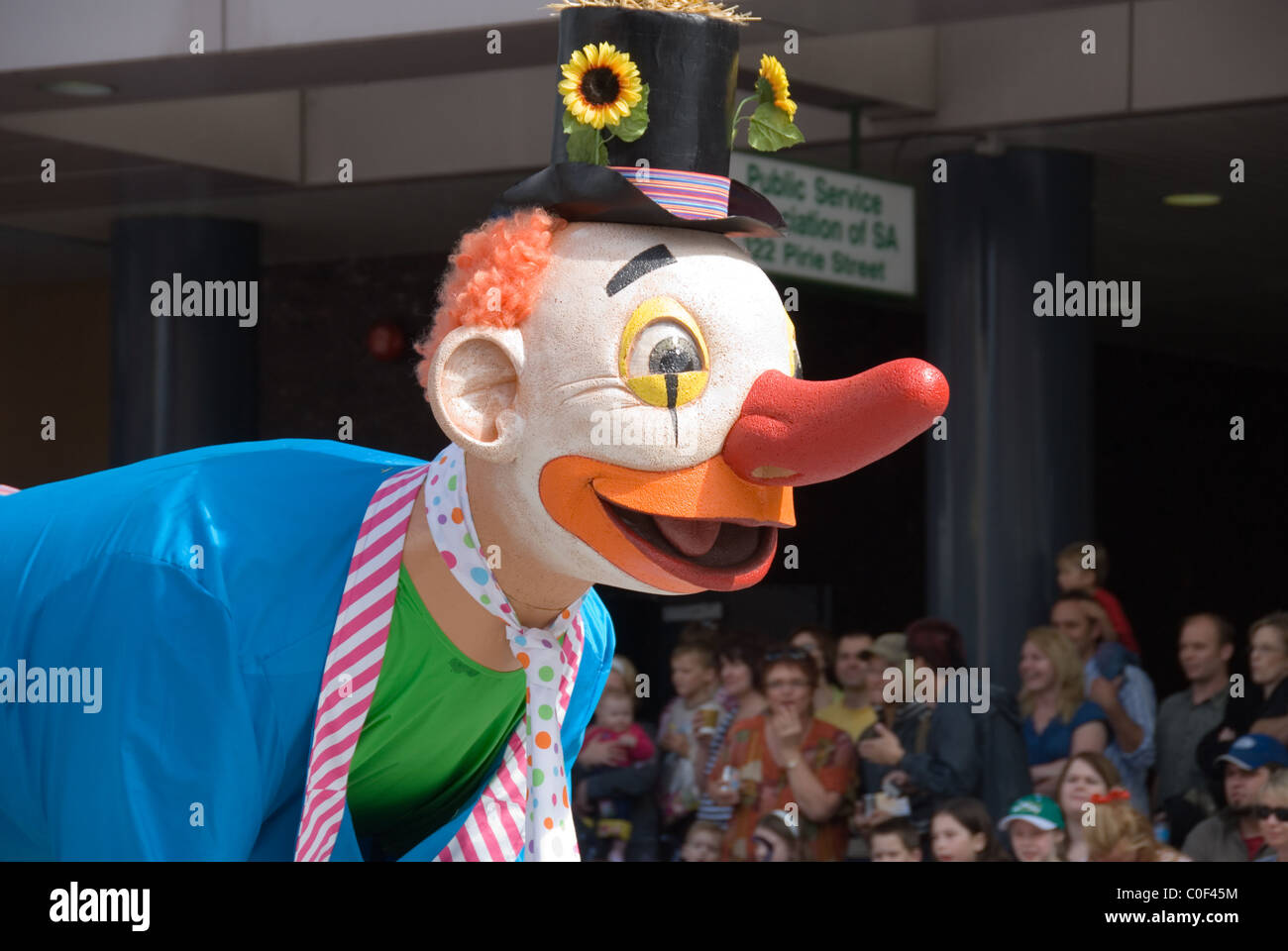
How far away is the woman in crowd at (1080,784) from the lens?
16.2 ft

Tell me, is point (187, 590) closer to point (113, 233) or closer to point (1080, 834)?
→ point (1080, 834)

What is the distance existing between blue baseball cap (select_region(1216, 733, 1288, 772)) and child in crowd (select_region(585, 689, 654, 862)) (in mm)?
1884

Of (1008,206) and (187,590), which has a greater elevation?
(1008,206)

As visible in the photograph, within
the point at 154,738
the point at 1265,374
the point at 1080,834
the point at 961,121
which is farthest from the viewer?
the point at 1265,374

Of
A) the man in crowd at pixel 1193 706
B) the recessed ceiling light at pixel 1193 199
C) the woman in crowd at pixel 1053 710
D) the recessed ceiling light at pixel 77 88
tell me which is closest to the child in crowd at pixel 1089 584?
the woman in crowd at pixel 1053 710

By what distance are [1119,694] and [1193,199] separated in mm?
3291

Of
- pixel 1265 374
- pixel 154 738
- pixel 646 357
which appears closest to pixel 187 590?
pixel 154 738

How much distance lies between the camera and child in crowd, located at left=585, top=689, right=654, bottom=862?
583 cm

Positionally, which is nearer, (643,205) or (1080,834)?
(643,205)

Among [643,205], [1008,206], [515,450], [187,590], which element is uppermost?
[1008,206]

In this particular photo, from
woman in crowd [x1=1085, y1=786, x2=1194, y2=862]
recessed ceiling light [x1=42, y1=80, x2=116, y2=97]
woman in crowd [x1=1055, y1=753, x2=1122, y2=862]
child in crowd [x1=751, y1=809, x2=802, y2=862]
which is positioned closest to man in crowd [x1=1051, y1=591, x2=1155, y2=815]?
woman in crowd [x1=1055, y1=753, x2=1122, y2=862]

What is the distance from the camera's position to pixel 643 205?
7.95 feet

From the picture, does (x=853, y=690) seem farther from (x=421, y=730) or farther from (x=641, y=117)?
(x=641, y=117)

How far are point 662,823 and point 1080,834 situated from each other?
57.1 inches
